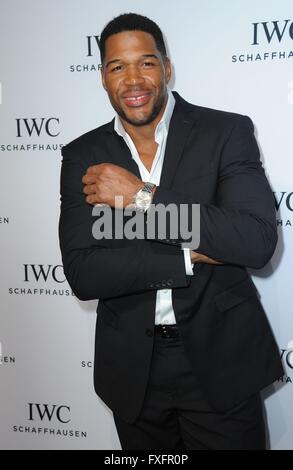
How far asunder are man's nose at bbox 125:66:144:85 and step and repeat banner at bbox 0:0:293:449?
0.53m

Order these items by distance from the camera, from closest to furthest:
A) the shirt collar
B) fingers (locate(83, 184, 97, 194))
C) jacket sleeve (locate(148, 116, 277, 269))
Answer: jacket sleeve (locate(148, 116, 277, 269))
fingers (locate(83, 184, 97, 194))
the shirt collar

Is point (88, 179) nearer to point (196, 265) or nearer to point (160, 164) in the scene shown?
point (160, 164)

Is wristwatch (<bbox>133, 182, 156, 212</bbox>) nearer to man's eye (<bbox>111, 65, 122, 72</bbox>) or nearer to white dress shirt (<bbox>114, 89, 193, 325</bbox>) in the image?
white dress shirt (<bbox>114, 89, 193, 325</bbox>)

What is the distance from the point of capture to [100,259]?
1633 millimetres

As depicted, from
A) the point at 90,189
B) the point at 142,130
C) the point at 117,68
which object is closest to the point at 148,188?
the point at 90,189

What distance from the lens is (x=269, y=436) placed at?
2434 mm

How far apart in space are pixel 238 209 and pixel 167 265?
30 centimetres

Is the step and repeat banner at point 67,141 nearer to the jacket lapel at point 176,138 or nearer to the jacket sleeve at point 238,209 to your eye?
the jacket lapel at point 176,138

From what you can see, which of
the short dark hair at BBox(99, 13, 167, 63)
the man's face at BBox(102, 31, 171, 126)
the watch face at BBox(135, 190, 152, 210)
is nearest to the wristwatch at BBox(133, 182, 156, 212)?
the watch face at BBox(135, 190, 152, 210)

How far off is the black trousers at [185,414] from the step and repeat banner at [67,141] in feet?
2.08

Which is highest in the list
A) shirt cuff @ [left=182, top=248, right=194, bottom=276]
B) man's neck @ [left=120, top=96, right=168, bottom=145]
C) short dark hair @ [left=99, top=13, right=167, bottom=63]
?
short dark hair @ [left=99, top=13, right=167, bottom=63]

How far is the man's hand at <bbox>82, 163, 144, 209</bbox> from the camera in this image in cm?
161

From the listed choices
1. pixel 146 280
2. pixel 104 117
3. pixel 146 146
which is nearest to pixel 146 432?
pixel 146 280
